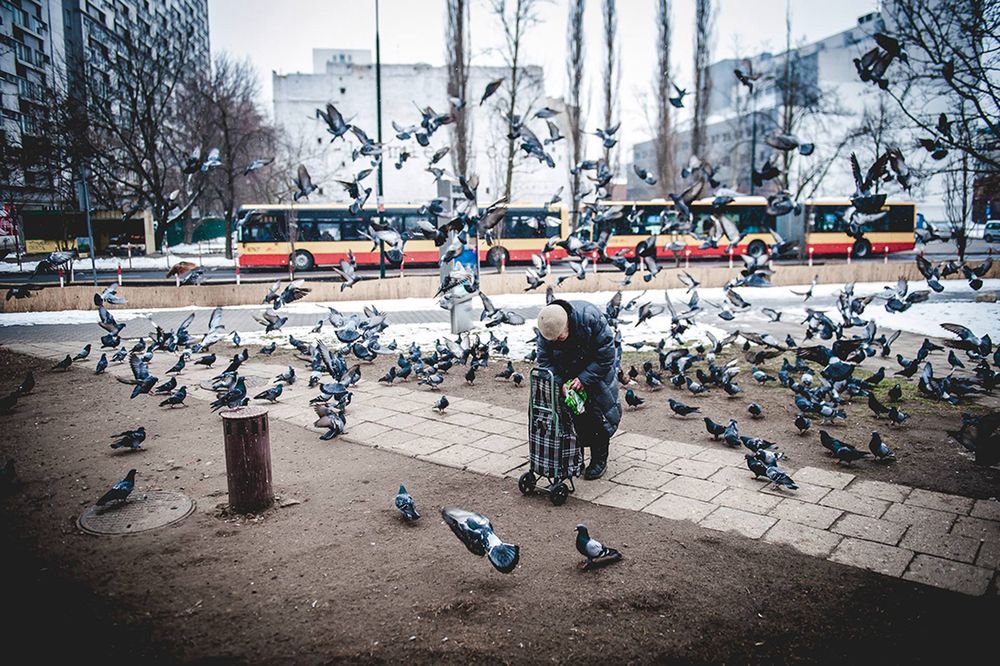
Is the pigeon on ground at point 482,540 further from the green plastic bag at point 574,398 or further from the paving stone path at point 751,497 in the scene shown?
the paving stone path at point 751,497

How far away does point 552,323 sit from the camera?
4.61m

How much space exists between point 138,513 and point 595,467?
3449mm

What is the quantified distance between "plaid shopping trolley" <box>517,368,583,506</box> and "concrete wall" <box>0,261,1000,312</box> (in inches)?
540

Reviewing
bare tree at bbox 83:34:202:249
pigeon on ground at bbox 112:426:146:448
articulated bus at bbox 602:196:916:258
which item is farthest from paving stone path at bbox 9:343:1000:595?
articulated bus at bbox 602:196:916:258

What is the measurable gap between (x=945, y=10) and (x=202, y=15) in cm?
10444

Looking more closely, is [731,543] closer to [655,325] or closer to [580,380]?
[580,380]

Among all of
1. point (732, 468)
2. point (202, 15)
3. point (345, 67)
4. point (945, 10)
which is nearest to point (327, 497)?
point (732, 468)

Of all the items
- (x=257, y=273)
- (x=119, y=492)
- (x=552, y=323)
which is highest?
(x=552, y=323)

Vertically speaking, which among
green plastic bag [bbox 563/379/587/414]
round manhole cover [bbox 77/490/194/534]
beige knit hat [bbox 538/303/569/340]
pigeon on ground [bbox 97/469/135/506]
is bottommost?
round manhole cover [bbox 77/490/194/534]

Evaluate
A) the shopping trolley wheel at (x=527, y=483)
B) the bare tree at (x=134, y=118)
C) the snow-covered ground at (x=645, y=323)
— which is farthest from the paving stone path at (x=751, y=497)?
the bare tree at (x=134, y=118)

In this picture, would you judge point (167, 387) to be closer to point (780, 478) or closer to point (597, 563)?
point (597, 563)

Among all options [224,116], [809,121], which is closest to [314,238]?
[224,116]

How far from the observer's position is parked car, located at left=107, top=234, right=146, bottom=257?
38688 mm

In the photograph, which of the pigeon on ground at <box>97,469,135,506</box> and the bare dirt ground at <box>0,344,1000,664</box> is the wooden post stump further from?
the pigeon on ground at <box>97,469,135,506</box>
